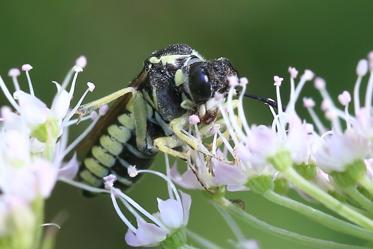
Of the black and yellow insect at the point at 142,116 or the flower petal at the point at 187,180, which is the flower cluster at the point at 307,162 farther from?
the black and yellow insect at the point at 142,116

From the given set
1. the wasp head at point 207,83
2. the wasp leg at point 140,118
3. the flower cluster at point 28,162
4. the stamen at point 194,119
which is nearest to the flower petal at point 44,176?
the flower cluster at point 28,162

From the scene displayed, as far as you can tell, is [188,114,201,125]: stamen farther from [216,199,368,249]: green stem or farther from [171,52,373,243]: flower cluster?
[216,199,368,249]: green stem

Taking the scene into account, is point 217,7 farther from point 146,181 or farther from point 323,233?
point 323,233

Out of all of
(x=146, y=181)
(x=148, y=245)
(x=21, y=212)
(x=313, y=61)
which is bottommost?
(x=21, y=212)

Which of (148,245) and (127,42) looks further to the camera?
(127,42)

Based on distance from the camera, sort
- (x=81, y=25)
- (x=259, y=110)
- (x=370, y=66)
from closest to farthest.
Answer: (x=370, y=66)
(x=259, y=110)
(x=81, y=25)

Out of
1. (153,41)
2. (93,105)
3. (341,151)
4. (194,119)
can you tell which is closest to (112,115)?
(93,105)

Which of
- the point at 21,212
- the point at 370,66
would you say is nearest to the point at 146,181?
the point at 370,66
